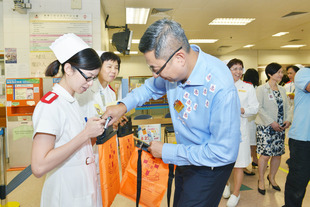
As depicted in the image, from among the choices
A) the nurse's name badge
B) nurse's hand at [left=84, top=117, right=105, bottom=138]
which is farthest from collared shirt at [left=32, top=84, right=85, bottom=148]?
the nurse's name badge

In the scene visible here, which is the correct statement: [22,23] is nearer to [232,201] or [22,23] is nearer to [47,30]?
[47,30]

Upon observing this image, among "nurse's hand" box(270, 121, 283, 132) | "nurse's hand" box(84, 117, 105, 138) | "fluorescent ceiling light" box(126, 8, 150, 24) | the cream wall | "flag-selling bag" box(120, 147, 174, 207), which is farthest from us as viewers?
"fluorescent ceiling light" box(126, 8, 150, 24)

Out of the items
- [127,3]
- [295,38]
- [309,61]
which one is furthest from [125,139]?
[309,61]

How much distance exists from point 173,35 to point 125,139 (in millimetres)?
1063

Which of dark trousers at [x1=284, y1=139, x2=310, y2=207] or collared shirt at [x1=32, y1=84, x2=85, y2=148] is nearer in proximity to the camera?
collared shirt at [x1=32, y1=84, x2=85, y2=148]

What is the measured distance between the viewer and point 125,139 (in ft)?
5.72

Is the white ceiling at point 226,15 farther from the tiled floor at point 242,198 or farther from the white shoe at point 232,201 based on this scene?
the white shoe at point 232,201

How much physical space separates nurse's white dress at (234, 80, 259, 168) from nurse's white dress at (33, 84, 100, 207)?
1.91 m

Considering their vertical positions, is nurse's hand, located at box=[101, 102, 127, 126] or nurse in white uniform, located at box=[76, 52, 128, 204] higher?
nurse in white uniform, located at box=[76, 52, 128, 204]

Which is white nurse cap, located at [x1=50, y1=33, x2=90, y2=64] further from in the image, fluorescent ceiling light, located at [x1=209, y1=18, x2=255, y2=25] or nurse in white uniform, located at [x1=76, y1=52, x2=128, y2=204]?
fluorescent ceiling light, located at [x1=209, y1=18, x2=255, y2=25]

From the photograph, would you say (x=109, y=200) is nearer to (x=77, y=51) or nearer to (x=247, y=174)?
(x=77, y=51)

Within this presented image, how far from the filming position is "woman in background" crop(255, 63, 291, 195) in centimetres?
280

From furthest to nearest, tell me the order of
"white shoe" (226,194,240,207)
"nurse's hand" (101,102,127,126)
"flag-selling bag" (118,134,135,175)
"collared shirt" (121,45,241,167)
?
"white shoe" (226,194,240,207), "flag-selling bag" (118,134,135,175), "nurse's hand" (101,102,127,126), "collared shirt" (121,45,241,167)

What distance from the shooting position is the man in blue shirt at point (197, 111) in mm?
937
